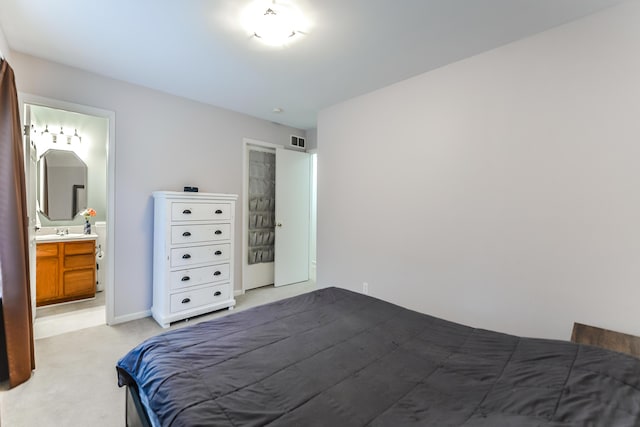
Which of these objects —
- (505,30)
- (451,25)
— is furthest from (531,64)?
(451,25)

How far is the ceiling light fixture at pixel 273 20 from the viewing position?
1788 millimetres

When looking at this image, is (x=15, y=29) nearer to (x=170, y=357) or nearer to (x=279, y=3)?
(x=279, y=3)

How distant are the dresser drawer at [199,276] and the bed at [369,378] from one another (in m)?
1.67

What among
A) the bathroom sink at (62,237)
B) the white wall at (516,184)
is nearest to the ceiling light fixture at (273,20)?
the white wall at (516,184)

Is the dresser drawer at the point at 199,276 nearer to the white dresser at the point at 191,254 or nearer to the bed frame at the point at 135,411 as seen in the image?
the white dresser at the point at 191,254

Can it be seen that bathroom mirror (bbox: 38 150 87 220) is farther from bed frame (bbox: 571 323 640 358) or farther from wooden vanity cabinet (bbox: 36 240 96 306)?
bed frame (bbox: 571 323 640 358)

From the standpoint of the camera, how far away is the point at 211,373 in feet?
3.57

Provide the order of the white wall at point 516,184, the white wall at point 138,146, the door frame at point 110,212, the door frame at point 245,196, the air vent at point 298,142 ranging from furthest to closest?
the air vent at point 298,142 → the door frame at point 245,196 → the door frame at point 110,212 → the white wall at point 138,146 → the white wall at point 516,184

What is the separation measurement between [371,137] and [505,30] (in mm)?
1421

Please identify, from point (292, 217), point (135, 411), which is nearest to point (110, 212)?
point (135, 411)

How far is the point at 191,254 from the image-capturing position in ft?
9.98

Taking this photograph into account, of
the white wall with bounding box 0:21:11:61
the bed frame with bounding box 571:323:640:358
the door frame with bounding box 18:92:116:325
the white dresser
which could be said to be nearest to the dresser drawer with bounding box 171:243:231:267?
the white dresser

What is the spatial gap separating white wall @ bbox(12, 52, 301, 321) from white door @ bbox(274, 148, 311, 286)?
1.08 meters

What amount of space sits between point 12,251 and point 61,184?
2.53 meters
